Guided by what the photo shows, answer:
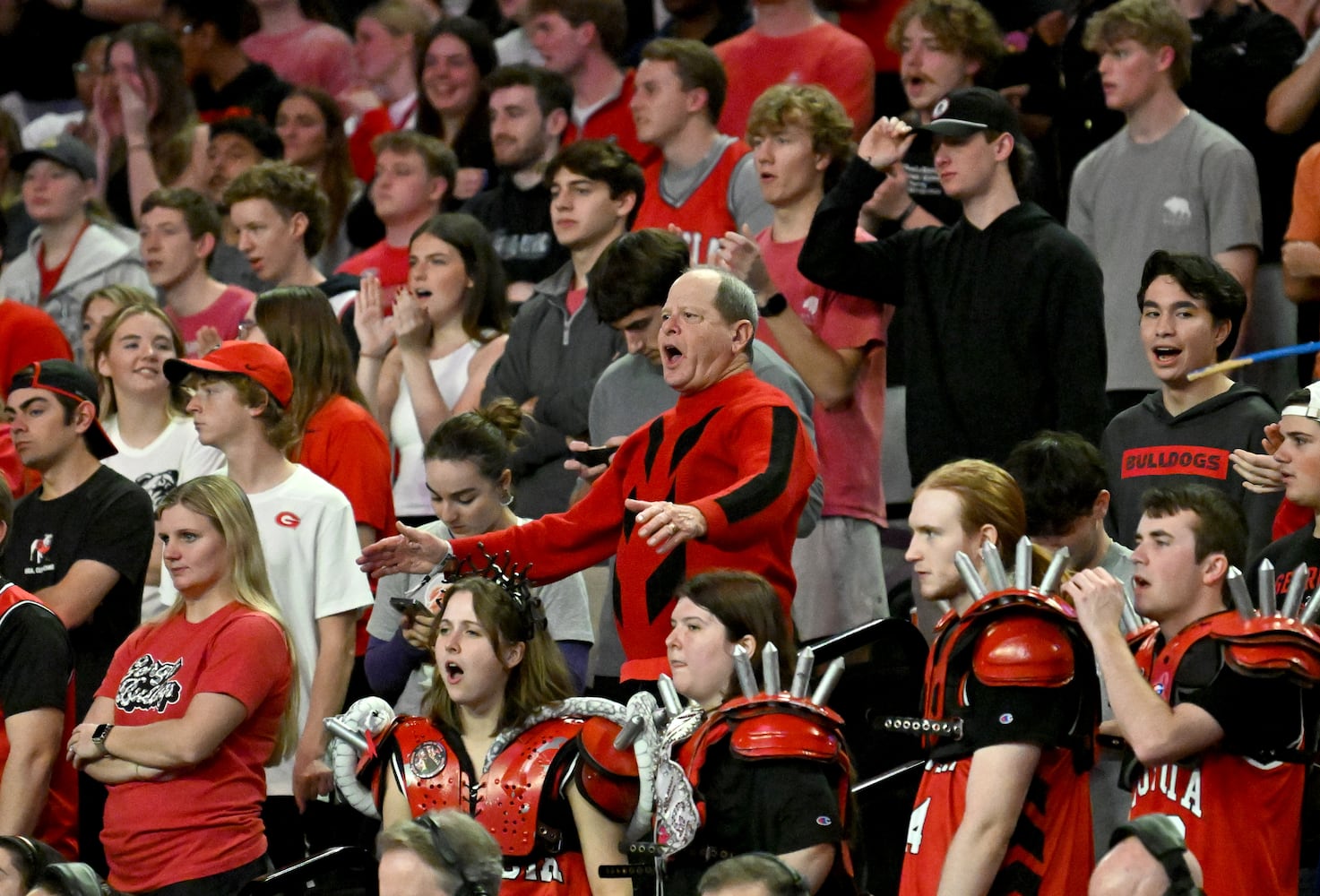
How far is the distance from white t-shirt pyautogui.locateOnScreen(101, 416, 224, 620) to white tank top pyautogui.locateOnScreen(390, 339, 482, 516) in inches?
29.9

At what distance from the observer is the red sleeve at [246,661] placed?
573cm

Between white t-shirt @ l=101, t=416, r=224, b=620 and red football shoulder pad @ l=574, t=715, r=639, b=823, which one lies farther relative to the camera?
white t-shirt @ l=101, t=416, r=224, b=620

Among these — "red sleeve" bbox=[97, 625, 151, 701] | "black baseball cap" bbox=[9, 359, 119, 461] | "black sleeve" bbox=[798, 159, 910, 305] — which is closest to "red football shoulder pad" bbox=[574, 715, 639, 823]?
"red sleeve" bbox=[97, 625, 151, 701]

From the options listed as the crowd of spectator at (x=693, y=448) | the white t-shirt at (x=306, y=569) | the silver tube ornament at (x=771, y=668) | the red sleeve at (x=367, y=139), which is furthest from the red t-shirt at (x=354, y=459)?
the red sleeve at (x=367, y=139)

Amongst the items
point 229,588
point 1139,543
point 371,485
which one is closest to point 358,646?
point 371,485

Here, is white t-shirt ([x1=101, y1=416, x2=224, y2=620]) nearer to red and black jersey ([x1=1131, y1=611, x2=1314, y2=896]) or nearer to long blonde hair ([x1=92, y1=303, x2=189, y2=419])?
long blonde hair ([x1=92, y1=303, x2=189, y2=419])

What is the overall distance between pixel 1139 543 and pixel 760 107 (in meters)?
3.14

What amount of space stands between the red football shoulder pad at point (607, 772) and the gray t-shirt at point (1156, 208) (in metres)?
3.28

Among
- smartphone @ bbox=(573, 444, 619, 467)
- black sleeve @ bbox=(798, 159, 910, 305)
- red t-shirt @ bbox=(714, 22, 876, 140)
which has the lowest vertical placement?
smartphone @ bbox=(573, 444, 619, 467)

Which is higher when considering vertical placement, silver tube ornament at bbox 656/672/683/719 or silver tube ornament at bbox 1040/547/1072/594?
silver tube ornament at bbox 1040/547/1072/594

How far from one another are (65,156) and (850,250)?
180 inches

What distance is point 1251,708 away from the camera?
15.0 feet

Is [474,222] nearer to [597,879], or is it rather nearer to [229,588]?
[229,588]

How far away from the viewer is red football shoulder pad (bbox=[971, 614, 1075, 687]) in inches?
181
